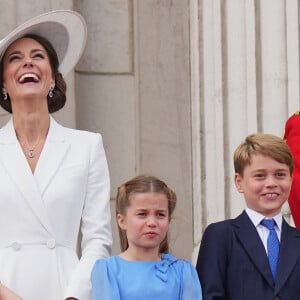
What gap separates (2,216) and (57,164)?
27 centimetres

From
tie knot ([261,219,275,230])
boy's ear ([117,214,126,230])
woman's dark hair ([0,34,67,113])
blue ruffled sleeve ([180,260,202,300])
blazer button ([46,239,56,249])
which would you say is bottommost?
blue ruffled sleeve ([180,260,202,300])

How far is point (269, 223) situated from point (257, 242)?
0.09 metres

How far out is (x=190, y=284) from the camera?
477 centimetres

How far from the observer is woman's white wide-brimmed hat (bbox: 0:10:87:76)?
4.99m

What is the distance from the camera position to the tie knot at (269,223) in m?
4.97

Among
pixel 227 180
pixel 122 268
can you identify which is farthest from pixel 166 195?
pixel 227 180

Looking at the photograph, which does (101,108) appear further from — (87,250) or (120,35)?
(87,250)

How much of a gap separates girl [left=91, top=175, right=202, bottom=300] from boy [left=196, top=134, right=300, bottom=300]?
0.11m

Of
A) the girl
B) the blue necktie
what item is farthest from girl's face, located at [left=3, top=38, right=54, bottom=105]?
the blue necktie

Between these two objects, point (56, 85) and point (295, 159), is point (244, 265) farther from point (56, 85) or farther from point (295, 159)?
point (56, 85)

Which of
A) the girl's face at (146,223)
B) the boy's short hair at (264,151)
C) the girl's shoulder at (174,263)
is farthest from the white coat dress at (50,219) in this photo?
the boy's short hair at (264,151)

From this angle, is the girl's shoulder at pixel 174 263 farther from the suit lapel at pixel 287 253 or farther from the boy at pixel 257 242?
the suit lapel at pixel 287 253

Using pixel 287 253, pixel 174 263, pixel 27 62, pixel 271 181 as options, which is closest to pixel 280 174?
pixel 271 181

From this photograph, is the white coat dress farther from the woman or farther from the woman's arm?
the woman's arm
